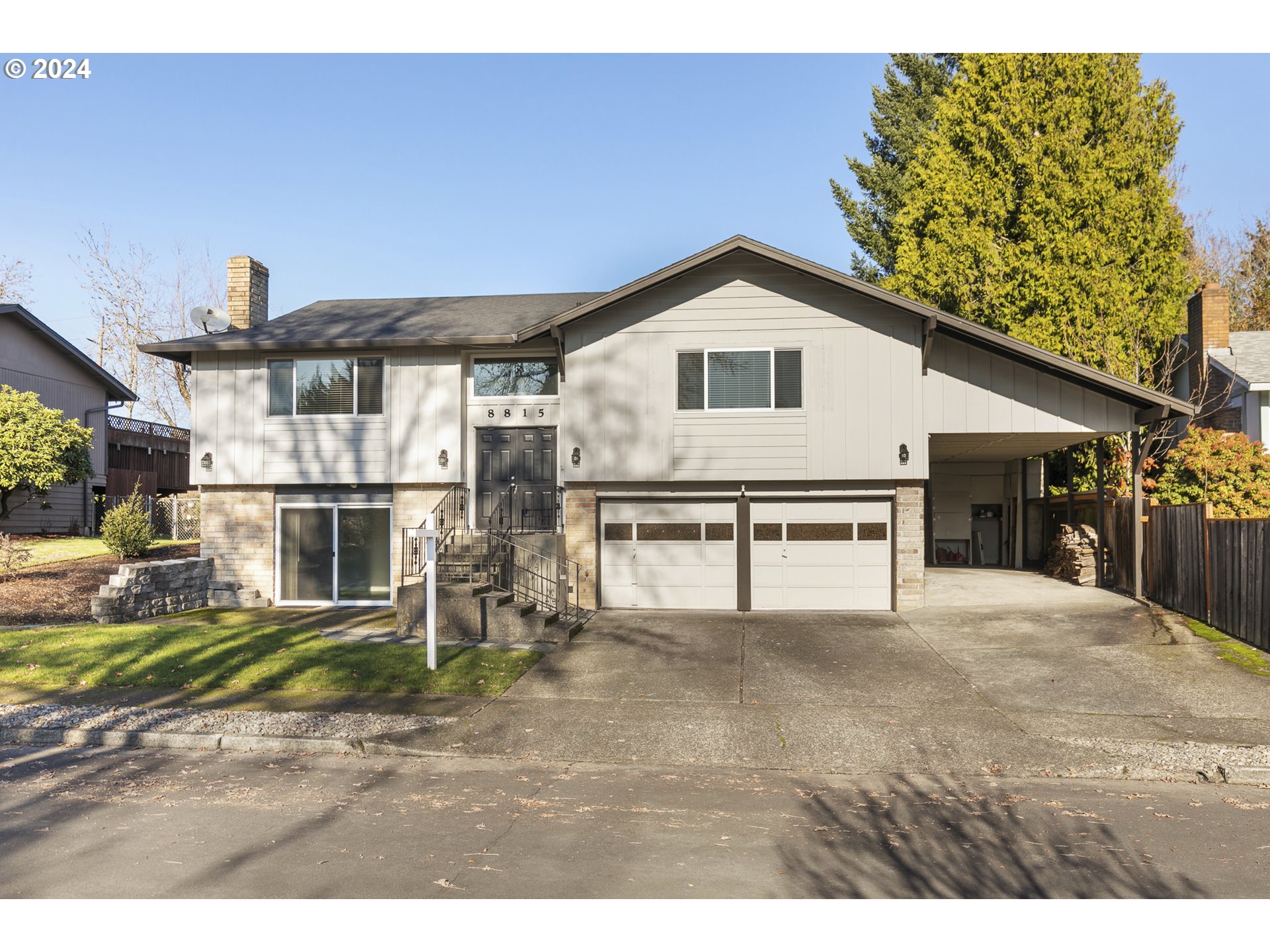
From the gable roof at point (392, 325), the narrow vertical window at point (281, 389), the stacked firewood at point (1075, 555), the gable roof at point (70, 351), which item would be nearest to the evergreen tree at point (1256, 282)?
the stacked firewood at point (1075, 555)

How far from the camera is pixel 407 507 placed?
17531 millimetres

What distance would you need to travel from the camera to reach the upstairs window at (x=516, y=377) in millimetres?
17578

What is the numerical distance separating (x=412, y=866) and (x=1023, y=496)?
2097 cm

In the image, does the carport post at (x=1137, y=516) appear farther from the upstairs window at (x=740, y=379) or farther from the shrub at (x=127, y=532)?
the shrub at (x=127, y=532)

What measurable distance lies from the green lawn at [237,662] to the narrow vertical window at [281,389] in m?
5.60

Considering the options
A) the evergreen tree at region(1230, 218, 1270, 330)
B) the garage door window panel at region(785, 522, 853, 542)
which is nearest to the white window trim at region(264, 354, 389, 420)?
the garage door window panel at region(785, 522, 853, 542)

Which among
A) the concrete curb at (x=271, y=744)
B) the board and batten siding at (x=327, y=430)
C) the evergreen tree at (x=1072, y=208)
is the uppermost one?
the evergreen tree at (x=1072, y=208)

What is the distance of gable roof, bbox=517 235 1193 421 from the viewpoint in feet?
49.9

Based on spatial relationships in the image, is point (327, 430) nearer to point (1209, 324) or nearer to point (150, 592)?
point (150, 592)

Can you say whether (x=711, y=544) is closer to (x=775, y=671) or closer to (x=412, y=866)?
(x=775, y=671)

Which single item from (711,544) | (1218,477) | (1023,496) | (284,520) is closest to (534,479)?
(711,544)

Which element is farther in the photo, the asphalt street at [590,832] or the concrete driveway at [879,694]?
the concrete driveway at [879,694]

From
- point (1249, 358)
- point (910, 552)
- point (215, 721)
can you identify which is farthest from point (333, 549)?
point (1249, 358)

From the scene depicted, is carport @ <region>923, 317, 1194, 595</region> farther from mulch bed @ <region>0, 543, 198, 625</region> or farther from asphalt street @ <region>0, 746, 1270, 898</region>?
mulch bed @ <region>0, 543, 198, 625</region>
